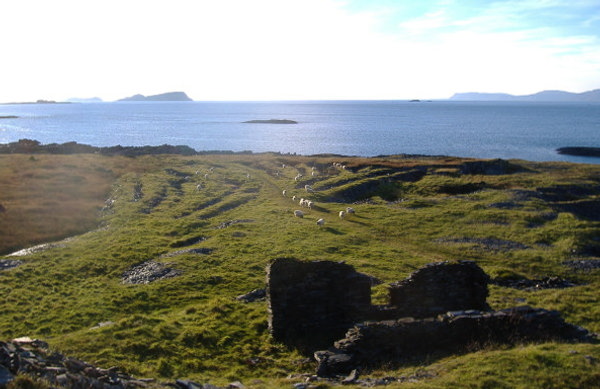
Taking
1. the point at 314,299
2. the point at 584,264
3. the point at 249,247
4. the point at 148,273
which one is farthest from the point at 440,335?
the point at 584,264

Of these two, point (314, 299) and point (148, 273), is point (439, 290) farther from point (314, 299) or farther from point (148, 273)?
point (148, 273)

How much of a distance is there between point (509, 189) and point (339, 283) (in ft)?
A: 148

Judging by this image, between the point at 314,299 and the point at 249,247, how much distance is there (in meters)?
17.0

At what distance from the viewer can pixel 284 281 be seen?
22750 millimetres

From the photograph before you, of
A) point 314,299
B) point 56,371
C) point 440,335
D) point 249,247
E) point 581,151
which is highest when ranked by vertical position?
point 581,151

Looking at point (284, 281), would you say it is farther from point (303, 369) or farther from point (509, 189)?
point (509, 189)

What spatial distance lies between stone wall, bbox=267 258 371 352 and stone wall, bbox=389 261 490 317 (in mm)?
1631

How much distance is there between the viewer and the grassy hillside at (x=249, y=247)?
66.5 ft

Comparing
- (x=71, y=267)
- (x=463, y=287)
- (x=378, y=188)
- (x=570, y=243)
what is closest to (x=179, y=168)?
(x=378, y=188)

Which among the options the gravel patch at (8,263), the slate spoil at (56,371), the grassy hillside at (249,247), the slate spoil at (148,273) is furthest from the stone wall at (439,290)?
the gravel patch at (8,263)

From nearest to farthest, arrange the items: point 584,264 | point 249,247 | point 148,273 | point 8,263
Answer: point 148,273 < point 8,263 < point 584,264 < point 249,247

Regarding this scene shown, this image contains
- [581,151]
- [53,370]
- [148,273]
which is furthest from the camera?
[581,151]

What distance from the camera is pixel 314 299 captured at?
23141 millimetres

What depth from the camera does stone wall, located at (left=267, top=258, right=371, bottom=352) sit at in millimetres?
22828
